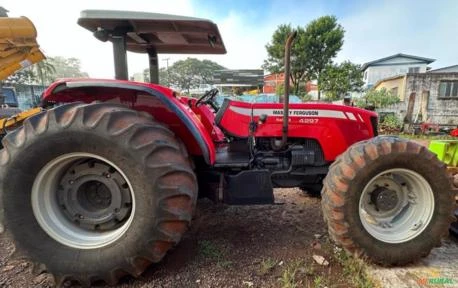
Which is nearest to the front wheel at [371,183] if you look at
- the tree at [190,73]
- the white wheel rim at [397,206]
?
A: the white wheel rim at [397,206]

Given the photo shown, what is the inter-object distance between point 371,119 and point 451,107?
55.1 ft

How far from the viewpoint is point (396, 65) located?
30234mm

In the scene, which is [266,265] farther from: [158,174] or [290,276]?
[158,174]

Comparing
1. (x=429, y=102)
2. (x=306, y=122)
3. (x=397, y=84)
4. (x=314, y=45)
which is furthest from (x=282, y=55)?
(x=306, y=122)

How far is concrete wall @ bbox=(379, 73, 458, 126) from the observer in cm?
1515

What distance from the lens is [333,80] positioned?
63.1 ft

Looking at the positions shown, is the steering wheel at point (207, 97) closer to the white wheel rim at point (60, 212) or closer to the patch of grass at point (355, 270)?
the white wheel rim at point (60, 212)

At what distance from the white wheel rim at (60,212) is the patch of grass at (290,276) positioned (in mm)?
1097

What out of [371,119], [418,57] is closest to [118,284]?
[371,119]

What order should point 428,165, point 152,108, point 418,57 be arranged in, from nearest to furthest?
point 428,165, point 152,108, point 418,57

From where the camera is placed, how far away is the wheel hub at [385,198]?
84.9 inches

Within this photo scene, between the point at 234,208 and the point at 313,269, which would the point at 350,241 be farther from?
the point at 234,208

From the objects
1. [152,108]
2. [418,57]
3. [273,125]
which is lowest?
[273,125]

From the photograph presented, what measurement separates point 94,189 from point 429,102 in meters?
18.3
